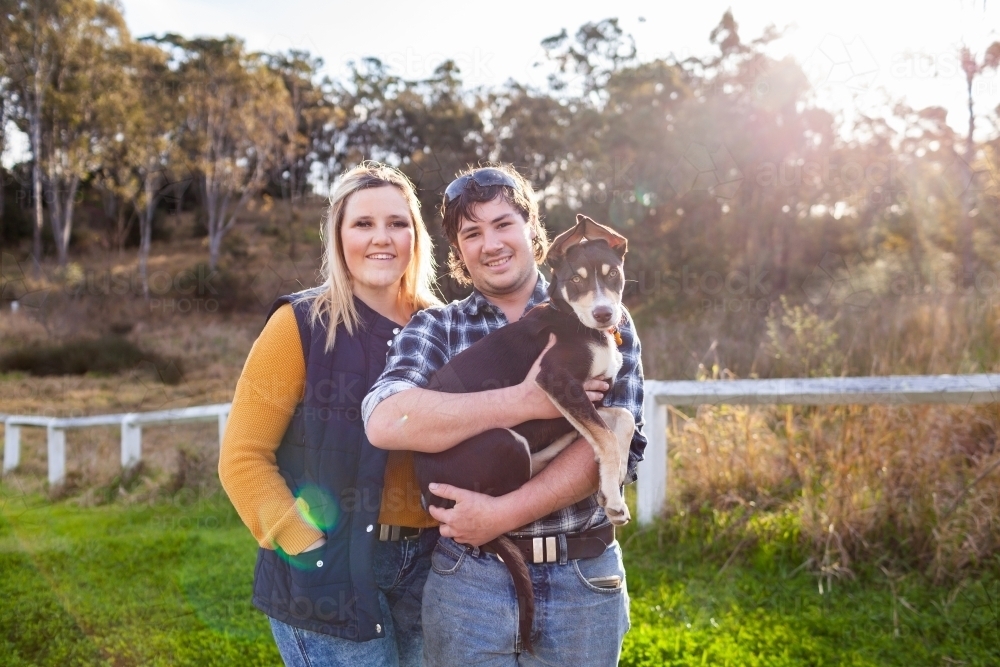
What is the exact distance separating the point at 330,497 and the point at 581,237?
1307mm

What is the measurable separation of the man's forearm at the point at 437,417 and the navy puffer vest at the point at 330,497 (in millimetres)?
190

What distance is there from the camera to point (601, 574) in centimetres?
215

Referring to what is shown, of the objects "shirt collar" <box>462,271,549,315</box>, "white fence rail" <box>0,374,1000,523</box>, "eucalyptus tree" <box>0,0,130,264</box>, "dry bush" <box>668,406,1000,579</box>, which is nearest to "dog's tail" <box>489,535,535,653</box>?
"shirt collar" <box>462,271,549,315</box>

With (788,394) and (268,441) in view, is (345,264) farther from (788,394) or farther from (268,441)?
(788,394)

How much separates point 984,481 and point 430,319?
12.5ft

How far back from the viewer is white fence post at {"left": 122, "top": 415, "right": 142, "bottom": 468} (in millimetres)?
8484

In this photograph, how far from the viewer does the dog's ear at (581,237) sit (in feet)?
8.57

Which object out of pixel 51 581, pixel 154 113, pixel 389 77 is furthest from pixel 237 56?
pixel 51 581

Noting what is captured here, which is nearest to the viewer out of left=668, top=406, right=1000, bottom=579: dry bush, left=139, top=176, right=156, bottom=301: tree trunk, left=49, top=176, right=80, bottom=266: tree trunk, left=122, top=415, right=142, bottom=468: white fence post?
left=668, top=406, right=1000, bottom=579: dry bush

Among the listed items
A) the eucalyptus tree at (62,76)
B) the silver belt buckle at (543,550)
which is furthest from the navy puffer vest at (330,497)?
the eucalyptus tree at (62,76)

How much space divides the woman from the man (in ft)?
0.53

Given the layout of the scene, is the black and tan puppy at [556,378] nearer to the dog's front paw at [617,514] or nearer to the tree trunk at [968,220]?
the dog's front paw at [617,514]

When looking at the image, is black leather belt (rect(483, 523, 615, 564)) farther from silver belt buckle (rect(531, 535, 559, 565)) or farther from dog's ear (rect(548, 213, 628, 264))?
dog's ear (rect(548, 213, 628, 264))

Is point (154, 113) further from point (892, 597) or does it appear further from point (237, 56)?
point (892, 597)
